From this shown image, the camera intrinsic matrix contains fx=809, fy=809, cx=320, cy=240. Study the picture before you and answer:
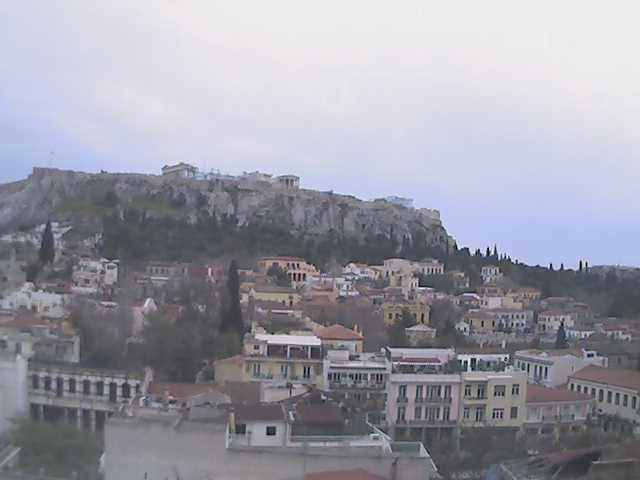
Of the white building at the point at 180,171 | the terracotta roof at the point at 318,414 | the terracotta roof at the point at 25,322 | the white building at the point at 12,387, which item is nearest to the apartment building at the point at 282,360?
the terracotta roof at the point at 318,414

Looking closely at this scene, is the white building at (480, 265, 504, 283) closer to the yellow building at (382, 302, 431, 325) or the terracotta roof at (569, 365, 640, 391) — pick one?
the yellow building at (382, 302, 431, 325)

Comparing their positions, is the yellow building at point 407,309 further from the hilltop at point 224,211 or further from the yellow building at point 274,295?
the hilltop at point 224,211

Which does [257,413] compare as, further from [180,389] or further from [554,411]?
[554,411]

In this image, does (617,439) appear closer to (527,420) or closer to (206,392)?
(527,420)

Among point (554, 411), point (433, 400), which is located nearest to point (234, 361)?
point (433, 400)

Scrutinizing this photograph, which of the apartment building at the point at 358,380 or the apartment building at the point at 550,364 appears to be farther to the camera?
the apartment building at the point at 550,364
